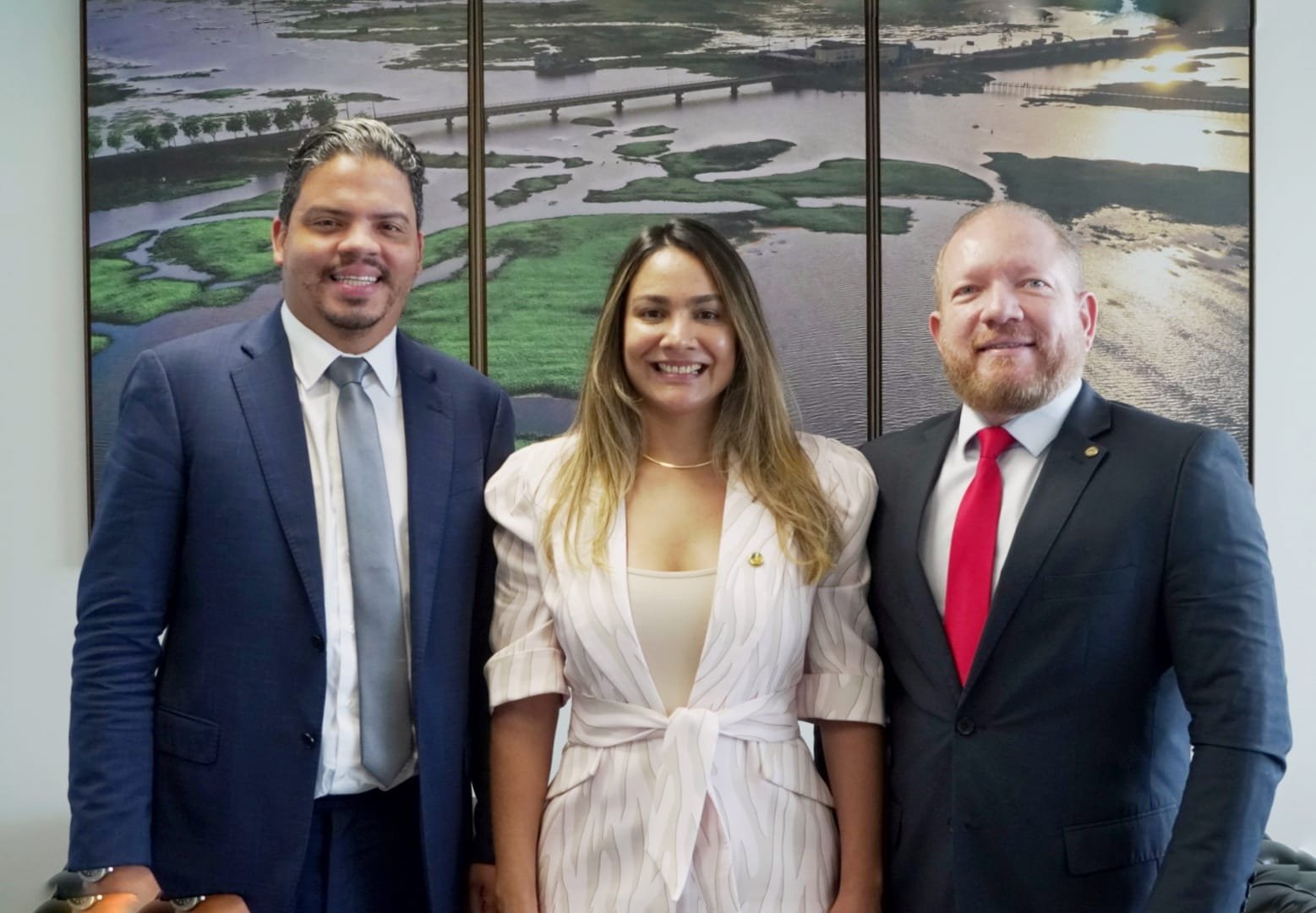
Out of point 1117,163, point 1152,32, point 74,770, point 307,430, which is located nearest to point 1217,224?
point 1117,163

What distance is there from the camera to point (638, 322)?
2.11 m

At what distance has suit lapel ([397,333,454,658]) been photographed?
6.37 ft

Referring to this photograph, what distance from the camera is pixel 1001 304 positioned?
1951 millimetres

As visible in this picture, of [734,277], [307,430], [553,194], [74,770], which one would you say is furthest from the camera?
[553,194]

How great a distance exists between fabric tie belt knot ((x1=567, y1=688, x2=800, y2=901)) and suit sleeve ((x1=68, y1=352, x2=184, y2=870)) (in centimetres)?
68

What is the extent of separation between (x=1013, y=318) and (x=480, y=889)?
1.26 meters

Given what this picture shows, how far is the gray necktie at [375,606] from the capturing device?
190 centimetres

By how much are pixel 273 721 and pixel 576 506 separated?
0.56m

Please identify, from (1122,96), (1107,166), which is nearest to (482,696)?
(1107,166)

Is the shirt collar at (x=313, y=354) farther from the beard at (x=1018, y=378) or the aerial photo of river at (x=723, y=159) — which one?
the aerial photo of river at (x=723, y=159)

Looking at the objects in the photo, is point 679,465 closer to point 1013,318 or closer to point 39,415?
point 1013,318

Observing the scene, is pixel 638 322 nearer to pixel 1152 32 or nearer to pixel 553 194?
pixel 553 194

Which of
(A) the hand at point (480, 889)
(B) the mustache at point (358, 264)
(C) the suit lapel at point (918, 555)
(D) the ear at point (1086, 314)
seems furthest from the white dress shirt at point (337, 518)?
(D) the ear at point (1086, 314)

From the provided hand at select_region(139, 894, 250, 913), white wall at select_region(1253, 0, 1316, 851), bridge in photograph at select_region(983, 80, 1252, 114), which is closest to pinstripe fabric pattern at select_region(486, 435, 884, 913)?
hand at select_region(139, 894, 250, 913)
